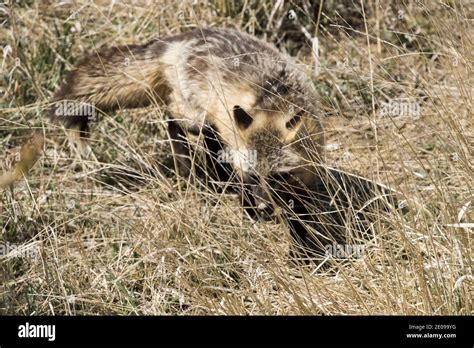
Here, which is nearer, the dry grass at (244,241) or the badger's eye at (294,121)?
the dry grass at (244,241)

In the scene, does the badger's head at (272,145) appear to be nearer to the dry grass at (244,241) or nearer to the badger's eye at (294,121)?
the badger's eye at (294,121)

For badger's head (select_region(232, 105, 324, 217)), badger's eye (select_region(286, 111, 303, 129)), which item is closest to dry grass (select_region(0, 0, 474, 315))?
badger's head (select_region(232, 105, 324, 217))

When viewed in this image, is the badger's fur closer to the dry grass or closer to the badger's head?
the badger's head

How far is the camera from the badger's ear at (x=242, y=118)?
547 cm

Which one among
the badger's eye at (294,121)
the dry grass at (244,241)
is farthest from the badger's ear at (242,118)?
the dry grass at (244,241)

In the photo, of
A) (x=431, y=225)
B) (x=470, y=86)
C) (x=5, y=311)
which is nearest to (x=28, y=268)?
(x=5, y=311)

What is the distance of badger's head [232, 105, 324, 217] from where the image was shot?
5.39m

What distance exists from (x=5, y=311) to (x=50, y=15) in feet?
12.8

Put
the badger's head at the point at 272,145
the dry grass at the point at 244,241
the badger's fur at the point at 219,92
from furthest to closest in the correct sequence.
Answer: the badger's fur at the point at 219,92 < the badger's head at the point at 272,145 < the dry grass at the point at 244,241

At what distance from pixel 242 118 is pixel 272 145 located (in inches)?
10.6

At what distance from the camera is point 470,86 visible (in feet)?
15.4

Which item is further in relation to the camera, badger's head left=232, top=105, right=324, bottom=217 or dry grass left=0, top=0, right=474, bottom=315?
badger's head left=232, top=105, right=324, bottom=217

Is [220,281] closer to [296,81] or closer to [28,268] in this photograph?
[28,268]
